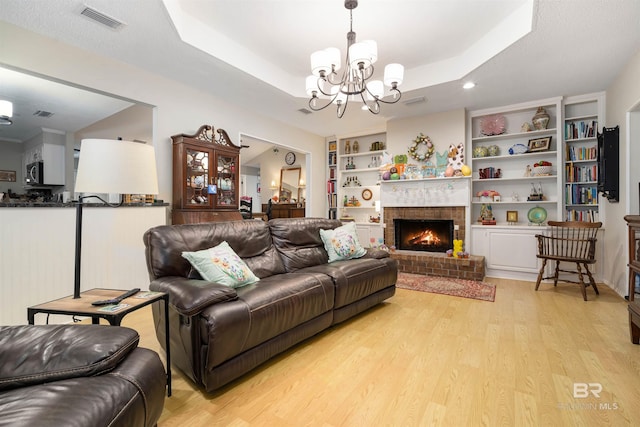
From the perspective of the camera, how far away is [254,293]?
197 cm

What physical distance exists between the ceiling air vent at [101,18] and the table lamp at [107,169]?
1523mm

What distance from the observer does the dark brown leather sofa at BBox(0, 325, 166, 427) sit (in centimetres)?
83

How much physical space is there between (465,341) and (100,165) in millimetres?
2795

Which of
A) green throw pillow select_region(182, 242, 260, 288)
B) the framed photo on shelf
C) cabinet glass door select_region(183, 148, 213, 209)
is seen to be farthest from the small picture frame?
the framed photo on shelf

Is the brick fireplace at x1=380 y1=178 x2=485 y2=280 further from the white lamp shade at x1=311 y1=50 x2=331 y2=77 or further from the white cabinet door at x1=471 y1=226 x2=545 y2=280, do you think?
the white lamp shade at x1=311 y1=50 x2=331 y2=77

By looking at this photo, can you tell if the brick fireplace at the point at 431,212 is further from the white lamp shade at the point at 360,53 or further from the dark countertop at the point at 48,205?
the dark countertop at the point at 48,205

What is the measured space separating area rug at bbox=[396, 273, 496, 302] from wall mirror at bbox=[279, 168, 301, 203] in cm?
428

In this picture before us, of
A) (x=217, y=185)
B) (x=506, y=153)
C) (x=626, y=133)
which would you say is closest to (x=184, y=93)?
(x=217, y=185)

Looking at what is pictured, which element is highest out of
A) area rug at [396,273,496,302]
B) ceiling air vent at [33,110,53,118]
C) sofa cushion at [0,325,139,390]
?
ceiling air vent at [33,110,53,118]

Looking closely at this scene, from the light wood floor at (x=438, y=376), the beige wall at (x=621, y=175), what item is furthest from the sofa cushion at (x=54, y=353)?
the beige wall at (x=621, y=175)

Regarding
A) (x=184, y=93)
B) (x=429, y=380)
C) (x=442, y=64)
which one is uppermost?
(x=442, y=64)

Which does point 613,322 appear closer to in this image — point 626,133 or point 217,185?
point 626,133

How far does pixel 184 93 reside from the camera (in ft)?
12.8

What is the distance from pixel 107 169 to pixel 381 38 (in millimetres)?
2973
